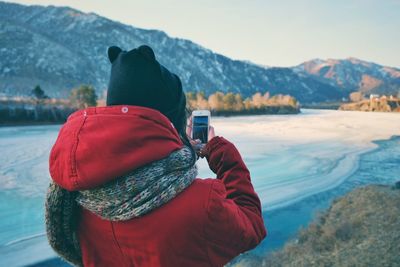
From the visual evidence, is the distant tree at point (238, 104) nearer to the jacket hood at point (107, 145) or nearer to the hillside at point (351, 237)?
the hillside at point (351, 237)

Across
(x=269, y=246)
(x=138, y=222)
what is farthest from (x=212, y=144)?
(x=269, y=246)

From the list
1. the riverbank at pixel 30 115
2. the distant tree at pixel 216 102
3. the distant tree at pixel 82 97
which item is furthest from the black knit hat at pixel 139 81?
the distant tree at pixel 216 102

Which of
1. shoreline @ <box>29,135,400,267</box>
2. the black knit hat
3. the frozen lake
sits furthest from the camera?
the frozen lake

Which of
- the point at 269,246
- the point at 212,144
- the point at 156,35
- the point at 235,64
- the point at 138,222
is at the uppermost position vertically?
the point at 156,35

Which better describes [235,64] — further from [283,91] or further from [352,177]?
[352,177]

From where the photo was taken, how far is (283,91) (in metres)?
142

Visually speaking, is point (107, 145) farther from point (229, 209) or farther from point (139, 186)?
point (229, 209)

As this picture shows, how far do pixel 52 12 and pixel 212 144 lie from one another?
138 m

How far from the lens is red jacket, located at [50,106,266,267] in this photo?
0.89m

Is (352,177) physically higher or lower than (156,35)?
lower

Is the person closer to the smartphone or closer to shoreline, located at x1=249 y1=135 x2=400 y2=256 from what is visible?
the smartphone

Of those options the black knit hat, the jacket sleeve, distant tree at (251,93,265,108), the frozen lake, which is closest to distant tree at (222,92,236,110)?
distant tree at (251,93,265,108)

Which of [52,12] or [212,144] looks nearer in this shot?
[212,144]

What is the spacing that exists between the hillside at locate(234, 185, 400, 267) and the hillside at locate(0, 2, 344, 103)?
59.2 m
